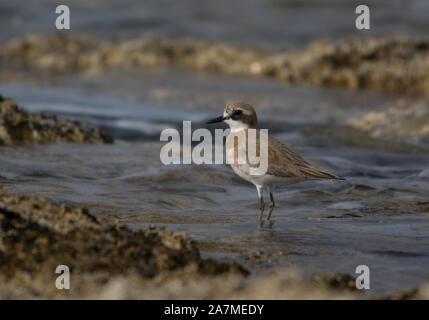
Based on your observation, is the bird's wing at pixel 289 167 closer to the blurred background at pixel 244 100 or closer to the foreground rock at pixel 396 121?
the blurred background at pixel 244 100

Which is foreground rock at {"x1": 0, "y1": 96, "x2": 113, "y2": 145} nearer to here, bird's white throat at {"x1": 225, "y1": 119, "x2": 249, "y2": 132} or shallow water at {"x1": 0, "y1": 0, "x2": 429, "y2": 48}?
bird's white throat at {"x1": 225, "y1": 119, "x2": 249, "y2": 132}

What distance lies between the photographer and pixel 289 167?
5891mm

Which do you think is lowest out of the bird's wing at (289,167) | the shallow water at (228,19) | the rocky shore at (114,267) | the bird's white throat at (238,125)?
the rocky shore at (114,267)

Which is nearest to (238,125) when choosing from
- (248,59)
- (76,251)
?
(76,251)

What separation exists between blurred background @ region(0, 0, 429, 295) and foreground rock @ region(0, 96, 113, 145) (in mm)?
46

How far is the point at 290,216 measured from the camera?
6.39 m

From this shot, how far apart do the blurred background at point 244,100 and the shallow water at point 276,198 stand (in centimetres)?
2

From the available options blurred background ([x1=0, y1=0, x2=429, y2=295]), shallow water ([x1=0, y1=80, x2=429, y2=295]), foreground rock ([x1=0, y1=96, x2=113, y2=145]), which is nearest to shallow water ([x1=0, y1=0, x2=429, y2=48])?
blurred background ([x1=0, y1=0, x2=429, y2=295])

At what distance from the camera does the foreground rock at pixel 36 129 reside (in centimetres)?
830

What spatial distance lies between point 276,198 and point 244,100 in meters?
6.51

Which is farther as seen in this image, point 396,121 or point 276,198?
point 396,121

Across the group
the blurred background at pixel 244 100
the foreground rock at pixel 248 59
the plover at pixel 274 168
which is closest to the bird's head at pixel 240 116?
the plover at pixel 274 168

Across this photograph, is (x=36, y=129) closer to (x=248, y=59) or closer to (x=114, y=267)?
(x=114, y=267)

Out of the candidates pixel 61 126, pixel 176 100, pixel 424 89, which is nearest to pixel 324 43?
pixel 424 89
